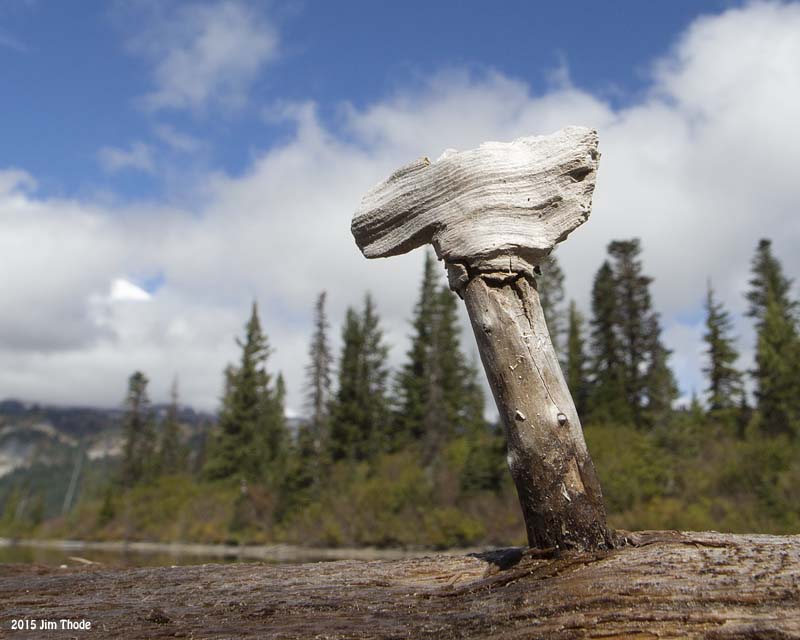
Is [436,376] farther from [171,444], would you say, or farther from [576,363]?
[171,444]

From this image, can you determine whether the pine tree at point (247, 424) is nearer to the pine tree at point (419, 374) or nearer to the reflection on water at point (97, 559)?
the pine tree at point (419, 374)

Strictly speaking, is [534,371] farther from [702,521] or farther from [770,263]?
[770,263]

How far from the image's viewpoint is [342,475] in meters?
44.6

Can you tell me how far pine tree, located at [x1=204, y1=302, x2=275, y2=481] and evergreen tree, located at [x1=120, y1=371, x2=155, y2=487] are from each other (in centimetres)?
1401

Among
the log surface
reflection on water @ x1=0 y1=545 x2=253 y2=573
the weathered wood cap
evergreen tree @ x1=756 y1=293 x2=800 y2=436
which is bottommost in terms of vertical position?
the log surface

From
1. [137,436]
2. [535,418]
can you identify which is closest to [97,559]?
[535,418]

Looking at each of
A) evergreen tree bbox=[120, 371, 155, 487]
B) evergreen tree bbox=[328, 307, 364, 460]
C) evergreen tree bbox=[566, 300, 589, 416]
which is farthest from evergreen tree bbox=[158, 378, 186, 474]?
evergreen tree bbox=[566, 300, 589, 416]

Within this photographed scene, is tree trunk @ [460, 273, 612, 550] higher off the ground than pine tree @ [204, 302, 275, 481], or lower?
lower

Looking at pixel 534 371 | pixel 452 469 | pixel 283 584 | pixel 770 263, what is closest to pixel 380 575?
pixel 283 584

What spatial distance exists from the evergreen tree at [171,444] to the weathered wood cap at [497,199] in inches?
2856

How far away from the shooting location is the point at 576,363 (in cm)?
5000

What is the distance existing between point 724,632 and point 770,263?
55.5 metres

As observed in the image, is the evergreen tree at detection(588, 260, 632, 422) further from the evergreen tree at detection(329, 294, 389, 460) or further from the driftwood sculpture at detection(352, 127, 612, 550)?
the driftwood sculpture at detection(352, 127, 612, 550)

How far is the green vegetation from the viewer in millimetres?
31094
